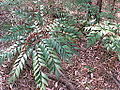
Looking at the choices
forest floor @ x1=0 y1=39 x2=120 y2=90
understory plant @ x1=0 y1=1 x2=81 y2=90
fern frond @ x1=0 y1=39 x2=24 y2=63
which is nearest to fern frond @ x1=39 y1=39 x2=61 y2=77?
understory plant @ x1=0 y1=1 x2=81 y2=90

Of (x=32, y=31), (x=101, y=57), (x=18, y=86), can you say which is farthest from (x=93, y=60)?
(x=32, y=31)

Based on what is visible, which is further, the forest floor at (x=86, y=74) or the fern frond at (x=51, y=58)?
the forest floor at (x=86, y=74)

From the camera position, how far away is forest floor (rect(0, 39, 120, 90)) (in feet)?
7.66

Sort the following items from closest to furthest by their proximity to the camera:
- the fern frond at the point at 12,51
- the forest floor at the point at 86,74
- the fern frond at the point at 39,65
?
the fern frond at the point at 39,65 → the fern frond at the point at 12,51 → the forest floor at the point at 86,74

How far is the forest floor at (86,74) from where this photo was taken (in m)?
2.33

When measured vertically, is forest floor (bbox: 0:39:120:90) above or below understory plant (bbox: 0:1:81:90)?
below

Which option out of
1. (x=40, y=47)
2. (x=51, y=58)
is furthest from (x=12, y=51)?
(x=51, y=58)

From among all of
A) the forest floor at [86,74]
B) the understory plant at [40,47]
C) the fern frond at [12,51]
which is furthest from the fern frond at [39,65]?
the forest floor at [86,74]

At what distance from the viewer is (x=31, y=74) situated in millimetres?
2441

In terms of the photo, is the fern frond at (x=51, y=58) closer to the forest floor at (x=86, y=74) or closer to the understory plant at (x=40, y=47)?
the understory plant at (x=40, y=47)

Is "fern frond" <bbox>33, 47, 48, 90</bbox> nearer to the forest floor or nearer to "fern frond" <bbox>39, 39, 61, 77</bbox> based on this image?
"fern frond" <bbox>39, 39, 61, 77</bbox>

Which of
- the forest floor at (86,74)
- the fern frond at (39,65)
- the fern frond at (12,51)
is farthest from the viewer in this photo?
the forest floor at (86,74)

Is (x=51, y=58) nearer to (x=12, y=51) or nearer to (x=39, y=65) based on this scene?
(x=39, y=65)

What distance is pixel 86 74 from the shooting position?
9.07 feet
